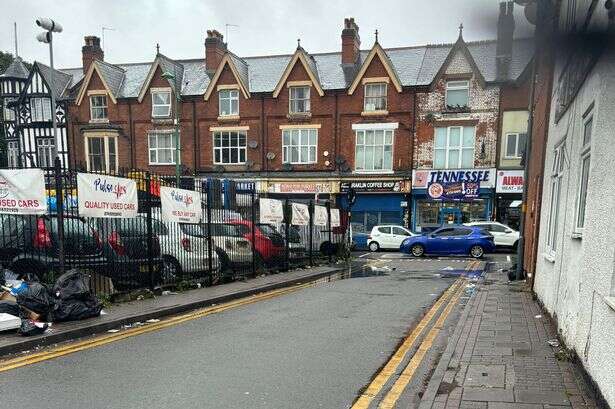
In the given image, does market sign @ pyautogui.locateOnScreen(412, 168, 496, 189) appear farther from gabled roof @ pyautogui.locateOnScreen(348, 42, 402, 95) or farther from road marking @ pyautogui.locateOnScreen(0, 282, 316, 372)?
road marking @ pyautogui.locateOnScreen(0, 282, 316, 372)

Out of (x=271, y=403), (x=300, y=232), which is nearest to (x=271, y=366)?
(x=271, y=403)

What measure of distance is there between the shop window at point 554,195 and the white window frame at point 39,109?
109ft

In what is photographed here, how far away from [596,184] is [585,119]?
1.32 meters

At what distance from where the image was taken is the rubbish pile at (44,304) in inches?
240

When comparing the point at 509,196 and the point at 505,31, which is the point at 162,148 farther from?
the point at 505,31

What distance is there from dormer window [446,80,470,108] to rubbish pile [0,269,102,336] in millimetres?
24629

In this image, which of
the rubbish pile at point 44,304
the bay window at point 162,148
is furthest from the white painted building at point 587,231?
the bay window at point 162,148

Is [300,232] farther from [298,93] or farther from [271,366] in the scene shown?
[298,93]

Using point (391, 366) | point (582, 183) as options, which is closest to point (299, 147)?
point (582, 183)

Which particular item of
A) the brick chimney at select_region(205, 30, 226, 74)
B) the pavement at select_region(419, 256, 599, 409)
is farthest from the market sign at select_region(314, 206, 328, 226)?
the brick chimney at select_region(205, 30, 226, 74)

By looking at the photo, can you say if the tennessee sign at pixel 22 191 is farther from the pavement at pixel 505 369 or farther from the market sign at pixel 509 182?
the market sign at pixel 509 182

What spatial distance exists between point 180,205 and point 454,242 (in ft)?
49.1

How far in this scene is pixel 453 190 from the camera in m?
27.0

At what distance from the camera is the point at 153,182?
370 inches
